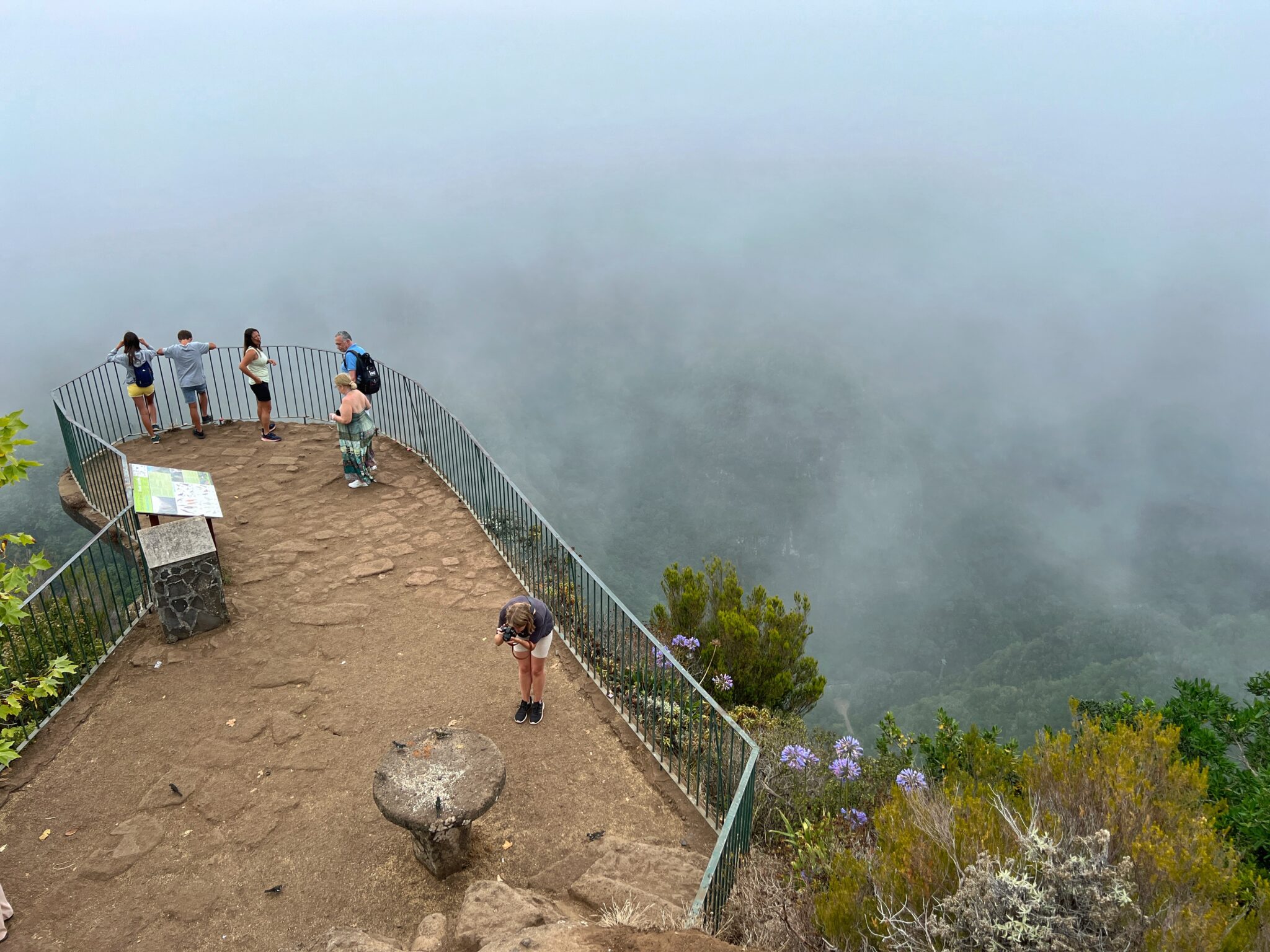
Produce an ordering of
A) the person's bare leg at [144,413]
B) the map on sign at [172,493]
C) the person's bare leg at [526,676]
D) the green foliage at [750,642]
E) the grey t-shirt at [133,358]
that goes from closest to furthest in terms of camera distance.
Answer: the person's bare leg at [526,676], the map on sign at [172,493], the green foliage at [750,642], the grey t-shirt at [133,358], the person's bare leg at [144,413]

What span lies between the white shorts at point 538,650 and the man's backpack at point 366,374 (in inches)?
215

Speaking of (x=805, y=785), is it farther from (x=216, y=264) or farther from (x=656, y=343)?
(x=216, y=264)

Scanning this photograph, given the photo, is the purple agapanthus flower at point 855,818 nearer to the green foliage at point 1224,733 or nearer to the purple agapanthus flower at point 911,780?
the purple agapanthus flower at point 911,780

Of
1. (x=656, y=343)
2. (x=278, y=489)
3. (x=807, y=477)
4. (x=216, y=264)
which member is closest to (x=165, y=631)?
(x=278, y=489)

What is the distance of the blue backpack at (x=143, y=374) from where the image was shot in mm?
11336

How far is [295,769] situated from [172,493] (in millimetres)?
3413

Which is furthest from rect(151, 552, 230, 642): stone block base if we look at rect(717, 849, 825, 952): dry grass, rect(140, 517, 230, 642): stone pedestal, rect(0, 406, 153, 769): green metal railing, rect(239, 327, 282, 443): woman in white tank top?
rect(717, 849, 825, 952): dry grass

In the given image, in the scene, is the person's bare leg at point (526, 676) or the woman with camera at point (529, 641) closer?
the woman with camera at point (529, 641)

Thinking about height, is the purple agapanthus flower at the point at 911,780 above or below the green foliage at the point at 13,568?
below

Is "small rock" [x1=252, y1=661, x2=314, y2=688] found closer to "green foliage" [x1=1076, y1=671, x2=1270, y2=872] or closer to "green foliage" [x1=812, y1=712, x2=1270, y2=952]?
"green foliage" [x1=812, y1=712, x2=1270, y2=952]

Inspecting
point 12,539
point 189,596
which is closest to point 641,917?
point 12,539

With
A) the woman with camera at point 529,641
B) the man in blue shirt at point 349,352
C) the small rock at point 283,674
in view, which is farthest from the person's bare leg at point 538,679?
the man in blue shirt at point 349,352

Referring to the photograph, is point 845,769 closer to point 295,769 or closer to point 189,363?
point 295,769

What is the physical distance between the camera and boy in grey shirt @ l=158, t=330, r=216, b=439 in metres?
11.6
